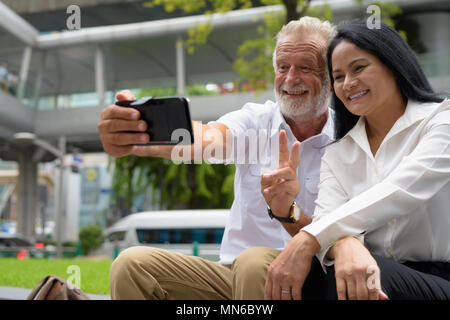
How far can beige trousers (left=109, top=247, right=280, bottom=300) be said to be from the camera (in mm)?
1197

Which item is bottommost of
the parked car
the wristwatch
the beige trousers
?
the parked car

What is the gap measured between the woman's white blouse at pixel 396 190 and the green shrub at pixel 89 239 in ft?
48.3

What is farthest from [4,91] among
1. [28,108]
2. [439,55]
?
[439,55]

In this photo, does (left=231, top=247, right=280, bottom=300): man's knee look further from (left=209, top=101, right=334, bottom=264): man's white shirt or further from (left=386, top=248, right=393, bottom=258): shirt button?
(left=209, top=101, right=334, bottom=264): man's white shirt

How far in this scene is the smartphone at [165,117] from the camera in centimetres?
116

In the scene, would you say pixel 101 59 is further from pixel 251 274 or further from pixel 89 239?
pixel 251 274

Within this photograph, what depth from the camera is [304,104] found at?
69.6 inches

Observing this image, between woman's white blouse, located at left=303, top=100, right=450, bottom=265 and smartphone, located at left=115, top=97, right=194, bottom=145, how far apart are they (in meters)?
0.38

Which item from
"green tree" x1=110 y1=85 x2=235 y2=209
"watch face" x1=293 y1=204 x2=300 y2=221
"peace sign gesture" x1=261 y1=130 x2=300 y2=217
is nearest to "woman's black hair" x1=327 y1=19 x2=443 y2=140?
"peace sign gesture" x1=261 y1=130 x2=300 y2=217

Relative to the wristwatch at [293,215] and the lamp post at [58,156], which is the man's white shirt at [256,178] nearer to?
the wristwatch at [293,215]

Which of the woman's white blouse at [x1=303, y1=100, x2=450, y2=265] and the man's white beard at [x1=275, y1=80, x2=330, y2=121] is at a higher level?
the man's white beard at [x1=275, y1=80, x2=330, y2=121]

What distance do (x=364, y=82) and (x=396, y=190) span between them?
0.32 m

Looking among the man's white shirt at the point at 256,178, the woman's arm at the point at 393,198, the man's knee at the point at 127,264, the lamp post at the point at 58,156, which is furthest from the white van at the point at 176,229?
the woman's arm at the point at 393,198

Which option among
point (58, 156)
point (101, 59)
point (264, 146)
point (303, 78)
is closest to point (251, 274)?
point (264, 146)
